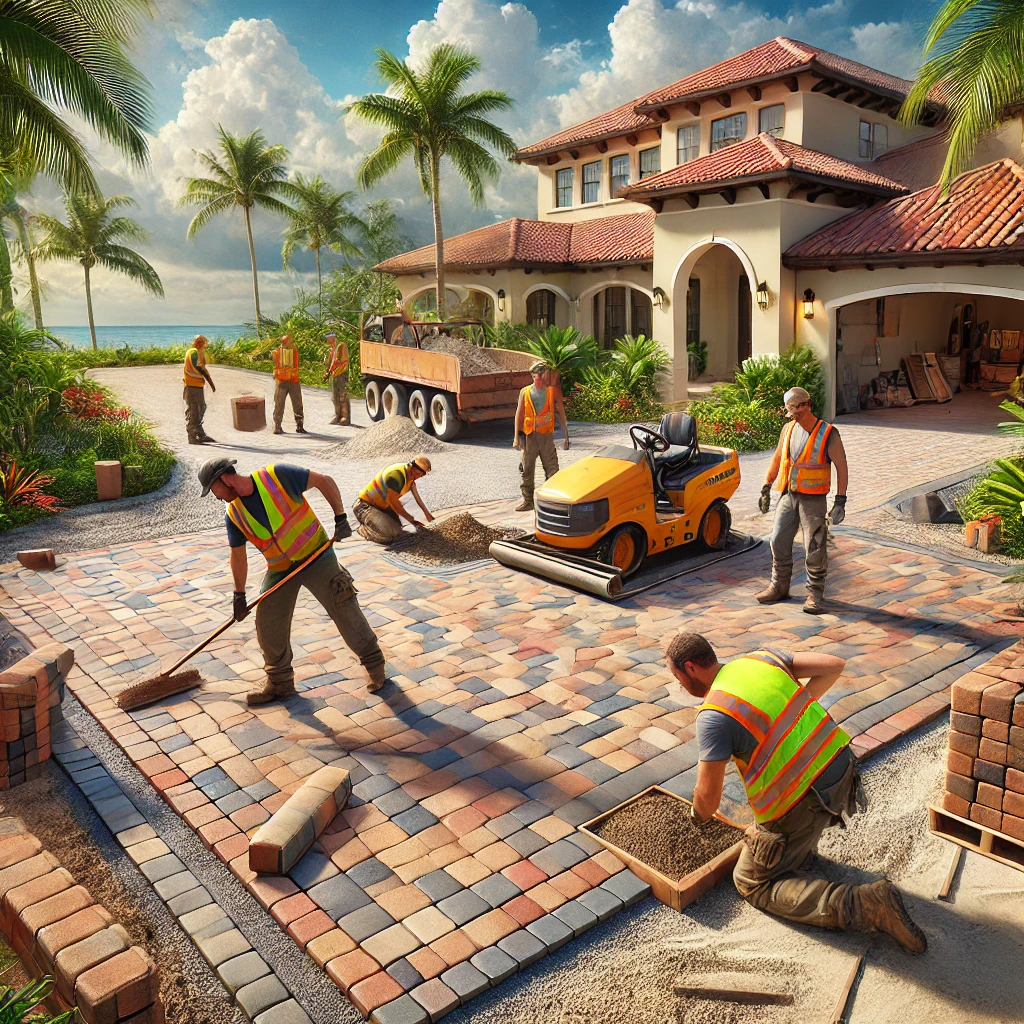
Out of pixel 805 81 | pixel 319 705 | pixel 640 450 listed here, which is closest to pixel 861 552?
pixel 640 450

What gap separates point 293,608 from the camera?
244 inches

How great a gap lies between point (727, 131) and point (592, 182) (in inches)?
224

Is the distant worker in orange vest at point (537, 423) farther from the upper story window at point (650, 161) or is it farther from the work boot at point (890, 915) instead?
the upper story window at point (650, 161)

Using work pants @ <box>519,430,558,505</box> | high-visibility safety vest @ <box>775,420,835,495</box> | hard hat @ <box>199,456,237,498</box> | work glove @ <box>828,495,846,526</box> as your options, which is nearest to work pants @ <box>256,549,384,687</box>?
hard hat @ <box>199,456,237,498</box>

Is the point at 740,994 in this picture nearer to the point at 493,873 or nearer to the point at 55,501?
the point at 493,873

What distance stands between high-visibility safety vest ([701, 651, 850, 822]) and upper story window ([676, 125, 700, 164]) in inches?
871

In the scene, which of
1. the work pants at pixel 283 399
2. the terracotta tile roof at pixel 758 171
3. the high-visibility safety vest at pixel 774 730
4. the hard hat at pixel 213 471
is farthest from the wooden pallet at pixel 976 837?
the work pants at pixel 283 399

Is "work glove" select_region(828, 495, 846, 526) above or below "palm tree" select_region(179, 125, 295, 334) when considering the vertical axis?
below

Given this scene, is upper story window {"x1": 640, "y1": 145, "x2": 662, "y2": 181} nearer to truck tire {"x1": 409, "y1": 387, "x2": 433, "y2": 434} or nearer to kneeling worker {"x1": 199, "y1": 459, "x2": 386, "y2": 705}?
truck tire {"x1": 409, "y1": 387, "x2": 433, "y2": 434}

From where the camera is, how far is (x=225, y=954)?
3.93 metres

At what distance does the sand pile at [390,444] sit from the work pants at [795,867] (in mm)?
11546

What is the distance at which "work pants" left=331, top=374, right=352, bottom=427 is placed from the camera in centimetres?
1928

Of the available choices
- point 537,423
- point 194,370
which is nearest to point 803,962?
point 537,423

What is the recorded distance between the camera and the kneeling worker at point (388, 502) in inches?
386
